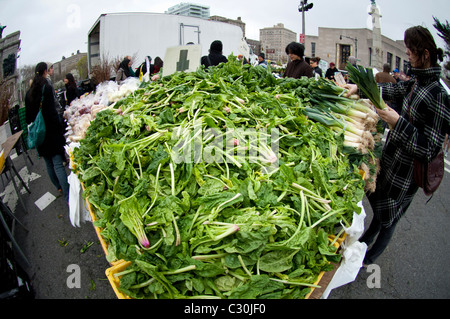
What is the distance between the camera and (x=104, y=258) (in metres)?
3.26

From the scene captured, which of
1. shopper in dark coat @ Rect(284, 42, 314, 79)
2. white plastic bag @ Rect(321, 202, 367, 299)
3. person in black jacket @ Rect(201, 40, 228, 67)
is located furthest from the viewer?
person in black jacket @ Rect(201, 40, 228, 67)

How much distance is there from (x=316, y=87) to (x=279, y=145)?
1425 mm

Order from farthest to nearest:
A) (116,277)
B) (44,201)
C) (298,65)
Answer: (298,65) → (44,201) → (116,277)

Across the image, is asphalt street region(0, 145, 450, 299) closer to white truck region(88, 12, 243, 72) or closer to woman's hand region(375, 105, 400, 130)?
woman's hand region(375, 105, 400, 130)

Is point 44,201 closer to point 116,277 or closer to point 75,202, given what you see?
point 75,202

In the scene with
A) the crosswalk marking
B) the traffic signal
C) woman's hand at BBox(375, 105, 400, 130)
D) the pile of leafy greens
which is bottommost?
the crosswalk marking

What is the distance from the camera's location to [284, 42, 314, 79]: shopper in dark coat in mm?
4598

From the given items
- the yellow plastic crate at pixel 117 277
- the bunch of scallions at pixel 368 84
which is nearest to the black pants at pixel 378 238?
the bunch of scallions at pixel 368 84

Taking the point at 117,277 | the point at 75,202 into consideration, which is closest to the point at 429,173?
the point at 117,277

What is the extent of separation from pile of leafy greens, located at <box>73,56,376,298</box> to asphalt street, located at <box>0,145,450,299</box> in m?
1.30

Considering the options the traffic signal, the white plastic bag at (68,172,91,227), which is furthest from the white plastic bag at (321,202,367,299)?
the traffic signal

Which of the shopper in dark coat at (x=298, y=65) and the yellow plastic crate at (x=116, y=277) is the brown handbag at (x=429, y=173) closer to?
the yellow plastic crate at (x=116, y=277)

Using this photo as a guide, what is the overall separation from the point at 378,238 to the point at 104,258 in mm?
3064
